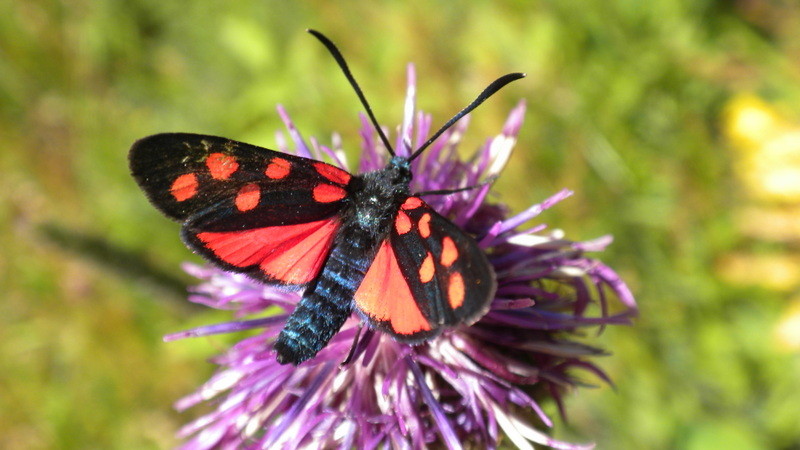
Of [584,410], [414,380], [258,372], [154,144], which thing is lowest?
[584,410]

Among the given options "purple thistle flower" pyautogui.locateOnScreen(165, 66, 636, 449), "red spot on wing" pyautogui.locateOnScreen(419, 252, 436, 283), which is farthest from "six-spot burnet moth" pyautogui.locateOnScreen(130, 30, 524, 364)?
"purple thistle flower" pyautogui.locateOnScreen(165, 66, 636, 449)

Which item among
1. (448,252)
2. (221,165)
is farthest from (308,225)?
(448,252)

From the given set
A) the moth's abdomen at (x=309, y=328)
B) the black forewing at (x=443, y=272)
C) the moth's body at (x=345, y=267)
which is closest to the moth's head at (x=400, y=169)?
the moth's body at (x=345, y=267)

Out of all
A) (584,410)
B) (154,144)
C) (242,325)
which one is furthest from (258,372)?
(584,410)

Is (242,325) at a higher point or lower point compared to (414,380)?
higher

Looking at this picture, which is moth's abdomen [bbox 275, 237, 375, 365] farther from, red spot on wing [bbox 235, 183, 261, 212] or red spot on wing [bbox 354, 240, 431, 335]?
red spot on wing [bbox 235, 183, 261, 212]

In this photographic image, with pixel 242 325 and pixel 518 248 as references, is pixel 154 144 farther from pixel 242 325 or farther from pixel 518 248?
pixel 518 248
